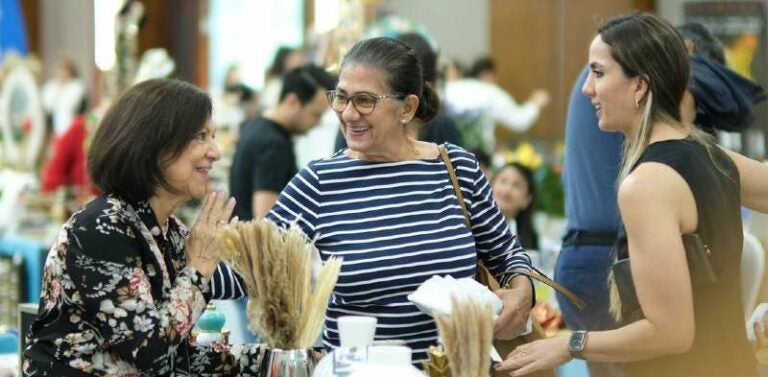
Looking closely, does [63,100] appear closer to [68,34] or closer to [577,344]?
[68,34]

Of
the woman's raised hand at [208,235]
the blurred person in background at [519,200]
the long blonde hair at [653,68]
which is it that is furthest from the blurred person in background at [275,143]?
the long blonde hair at [653,68]

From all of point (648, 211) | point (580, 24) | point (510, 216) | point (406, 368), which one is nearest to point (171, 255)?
point (406, 368)

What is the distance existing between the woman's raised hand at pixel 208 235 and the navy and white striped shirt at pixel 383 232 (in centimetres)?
17

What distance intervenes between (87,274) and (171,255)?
201 mm

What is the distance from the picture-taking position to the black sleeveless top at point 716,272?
2186 mm

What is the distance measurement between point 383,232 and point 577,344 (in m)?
0.40

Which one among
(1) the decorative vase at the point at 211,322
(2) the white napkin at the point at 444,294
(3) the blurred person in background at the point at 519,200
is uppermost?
(2) the white napkin at the point at 444,294

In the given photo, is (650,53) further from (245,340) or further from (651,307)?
(245,340)

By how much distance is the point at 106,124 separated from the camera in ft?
6.88

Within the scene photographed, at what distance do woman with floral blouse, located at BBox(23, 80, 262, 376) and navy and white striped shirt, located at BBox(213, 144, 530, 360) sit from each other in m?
0.22

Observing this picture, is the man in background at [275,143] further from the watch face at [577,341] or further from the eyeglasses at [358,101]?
the watch face at [577,341]

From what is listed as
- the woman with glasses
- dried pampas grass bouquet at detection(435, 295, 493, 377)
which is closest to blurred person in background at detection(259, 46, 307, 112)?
the woman with glasses

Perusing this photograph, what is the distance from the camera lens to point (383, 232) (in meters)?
2.36

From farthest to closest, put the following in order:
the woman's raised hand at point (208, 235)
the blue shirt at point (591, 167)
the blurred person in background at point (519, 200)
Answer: the blurred person in background at point (519, 200) < the blue shirt at point (591, 167) < the woman's raised hand at point (208, 235)
